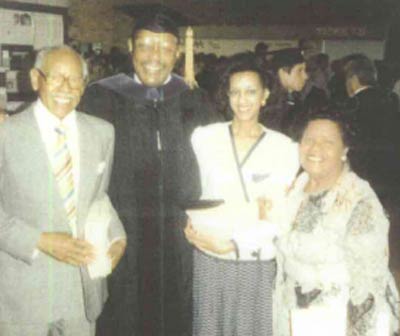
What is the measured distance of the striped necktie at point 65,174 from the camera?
2.16 metres

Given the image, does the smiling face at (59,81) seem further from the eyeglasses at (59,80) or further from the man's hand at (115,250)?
the man's hand at (115,250)

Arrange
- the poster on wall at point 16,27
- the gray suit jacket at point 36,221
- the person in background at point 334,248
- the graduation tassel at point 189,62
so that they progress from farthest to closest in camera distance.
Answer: the poster on wall at point 16,27 < the graduation tassel at point 189,62 < the gray suit jacket at point 36,221 < the person in background at point 334,248

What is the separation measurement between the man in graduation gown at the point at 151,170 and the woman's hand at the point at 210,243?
38 cm

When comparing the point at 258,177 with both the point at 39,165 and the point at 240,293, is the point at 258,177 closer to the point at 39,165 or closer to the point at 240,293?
the point at 240,293

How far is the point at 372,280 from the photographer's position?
2.01m

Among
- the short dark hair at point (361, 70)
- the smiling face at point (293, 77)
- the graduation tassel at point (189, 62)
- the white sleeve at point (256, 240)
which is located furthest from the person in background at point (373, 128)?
the white sleeve at point (256, 240)

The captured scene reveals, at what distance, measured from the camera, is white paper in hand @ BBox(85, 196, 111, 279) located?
2.21 m

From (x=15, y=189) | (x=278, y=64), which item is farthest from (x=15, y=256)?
(x=278, y=64)

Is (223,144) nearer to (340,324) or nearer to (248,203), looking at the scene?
(248,203)

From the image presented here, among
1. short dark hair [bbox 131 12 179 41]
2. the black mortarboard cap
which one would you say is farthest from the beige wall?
short dark hair [bbox 131 12 179 41]

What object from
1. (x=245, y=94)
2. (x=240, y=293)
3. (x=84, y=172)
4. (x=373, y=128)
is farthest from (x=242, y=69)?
(x=373, y=128)

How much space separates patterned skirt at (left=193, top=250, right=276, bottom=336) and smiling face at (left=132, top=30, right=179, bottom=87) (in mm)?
876

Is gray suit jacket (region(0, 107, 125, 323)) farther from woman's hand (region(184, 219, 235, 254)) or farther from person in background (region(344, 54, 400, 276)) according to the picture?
person in background (region(344, 54, 400, 276))

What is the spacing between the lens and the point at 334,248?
206cm
